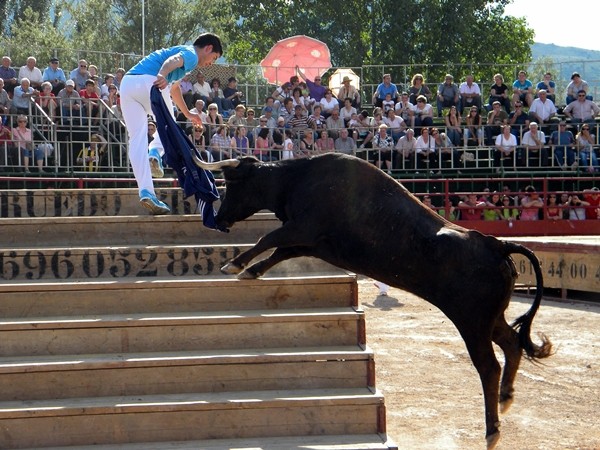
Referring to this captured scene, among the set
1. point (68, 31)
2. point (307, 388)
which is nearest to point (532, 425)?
point (307, 388)

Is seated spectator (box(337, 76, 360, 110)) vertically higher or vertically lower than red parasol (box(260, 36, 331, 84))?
lower

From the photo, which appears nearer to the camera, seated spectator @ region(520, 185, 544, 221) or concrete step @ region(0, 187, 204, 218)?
concrete step @ region(0, 187, 204, 218)

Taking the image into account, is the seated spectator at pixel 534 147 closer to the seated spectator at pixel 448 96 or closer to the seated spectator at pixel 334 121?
the seated spectator at pixel 448 96

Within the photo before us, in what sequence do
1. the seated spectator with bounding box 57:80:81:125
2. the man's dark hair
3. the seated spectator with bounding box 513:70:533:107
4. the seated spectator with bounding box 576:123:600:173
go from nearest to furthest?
the man's dark hair → the seated spectator with bounding box 57:80:81:125 → the seated spectator with bounding box 576:123:600:173 → the seated spectator with bounding box 513:70:533:107

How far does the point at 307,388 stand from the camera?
21.8 ft

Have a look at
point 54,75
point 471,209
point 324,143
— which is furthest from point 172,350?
point 471,209

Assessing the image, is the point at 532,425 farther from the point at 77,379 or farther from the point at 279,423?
the point at 77,379

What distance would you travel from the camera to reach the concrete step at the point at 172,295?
697 cm

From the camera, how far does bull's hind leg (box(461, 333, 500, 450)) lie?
682 centimetres

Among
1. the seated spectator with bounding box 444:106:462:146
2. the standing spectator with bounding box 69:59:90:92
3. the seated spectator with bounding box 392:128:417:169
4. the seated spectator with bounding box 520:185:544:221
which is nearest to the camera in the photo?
the standing spectator with bounding box 69:59:90:92

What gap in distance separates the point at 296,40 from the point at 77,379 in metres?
21.8

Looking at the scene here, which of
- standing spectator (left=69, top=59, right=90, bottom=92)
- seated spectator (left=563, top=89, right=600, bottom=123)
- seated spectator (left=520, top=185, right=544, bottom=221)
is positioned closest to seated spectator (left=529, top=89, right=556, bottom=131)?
seated spectator (left=563, top=89, right=600, bottom=123)

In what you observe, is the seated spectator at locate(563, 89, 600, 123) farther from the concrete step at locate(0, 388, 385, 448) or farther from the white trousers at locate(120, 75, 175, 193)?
the concrete step at locate(0, 388, 385, 448)

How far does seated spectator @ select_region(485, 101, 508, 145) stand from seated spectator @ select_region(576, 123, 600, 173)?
1.59 m
